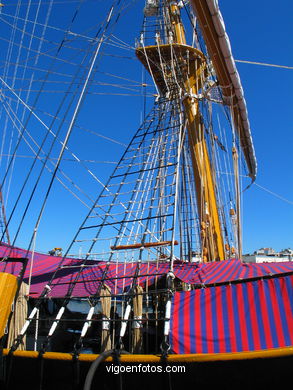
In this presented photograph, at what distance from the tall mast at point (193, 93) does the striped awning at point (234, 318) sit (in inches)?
206

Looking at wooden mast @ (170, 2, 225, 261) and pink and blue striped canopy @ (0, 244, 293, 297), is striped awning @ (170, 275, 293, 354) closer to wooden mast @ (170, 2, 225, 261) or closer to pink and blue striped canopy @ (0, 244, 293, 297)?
pink and blue striped canopy @ (0, 244, 293, 297)

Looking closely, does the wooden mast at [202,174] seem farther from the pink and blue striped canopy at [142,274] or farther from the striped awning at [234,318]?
the striped awning at [234,318]

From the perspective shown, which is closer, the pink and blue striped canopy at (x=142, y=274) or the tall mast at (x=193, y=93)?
the pink and blue striped canopy at (x=142, y=274)

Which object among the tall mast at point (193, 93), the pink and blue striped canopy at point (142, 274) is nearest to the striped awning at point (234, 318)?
the pink and blue striped canopy at point (142, 274)

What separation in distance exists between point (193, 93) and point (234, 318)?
399 inches

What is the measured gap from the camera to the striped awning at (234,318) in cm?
389

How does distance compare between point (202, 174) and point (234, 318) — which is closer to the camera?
point (234, 318)

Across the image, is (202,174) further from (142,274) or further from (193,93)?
(142,274)

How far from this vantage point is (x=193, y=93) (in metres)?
12.7

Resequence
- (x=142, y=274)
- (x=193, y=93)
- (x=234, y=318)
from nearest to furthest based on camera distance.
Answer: (x=234, y=318) < (x=142, y=274) < (x=193, y=93)

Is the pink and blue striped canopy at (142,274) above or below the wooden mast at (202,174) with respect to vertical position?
below

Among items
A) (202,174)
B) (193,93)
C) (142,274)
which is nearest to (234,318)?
(142,274)

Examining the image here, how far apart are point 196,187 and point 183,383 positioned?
28.9ft

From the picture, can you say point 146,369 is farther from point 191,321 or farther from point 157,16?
point 157,16
